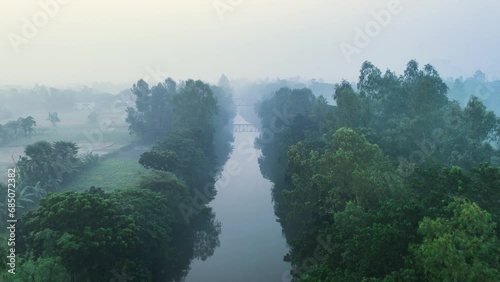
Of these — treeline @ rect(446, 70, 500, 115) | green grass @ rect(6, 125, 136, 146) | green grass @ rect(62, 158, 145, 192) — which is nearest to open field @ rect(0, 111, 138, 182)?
green grass @ rect(6, 125, 136, 146)

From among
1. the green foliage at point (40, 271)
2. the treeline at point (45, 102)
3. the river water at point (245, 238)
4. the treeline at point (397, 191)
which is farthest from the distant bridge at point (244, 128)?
the green foliage at point (40, 271)

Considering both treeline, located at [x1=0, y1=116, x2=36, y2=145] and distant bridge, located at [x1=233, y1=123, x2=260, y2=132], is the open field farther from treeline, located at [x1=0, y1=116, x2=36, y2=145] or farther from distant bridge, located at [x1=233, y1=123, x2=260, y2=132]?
distant bridge, located at [x1=233, y1=123, x2=260, y2=132]

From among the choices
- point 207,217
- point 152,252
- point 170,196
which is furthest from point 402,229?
point 207,217

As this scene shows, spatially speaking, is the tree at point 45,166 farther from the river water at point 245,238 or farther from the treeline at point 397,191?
the treeline at point 397,191

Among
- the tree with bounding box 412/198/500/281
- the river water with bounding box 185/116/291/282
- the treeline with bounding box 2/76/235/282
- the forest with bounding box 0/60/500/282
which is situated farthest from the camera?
the river water with bounding box 185/116/291/282

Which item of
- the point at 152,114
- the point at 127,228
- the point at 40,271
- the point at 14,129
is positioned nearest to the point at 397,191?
the point at 127,228

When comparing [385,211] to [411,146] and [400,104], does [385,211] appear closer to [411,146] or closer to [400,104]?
[411,146]
